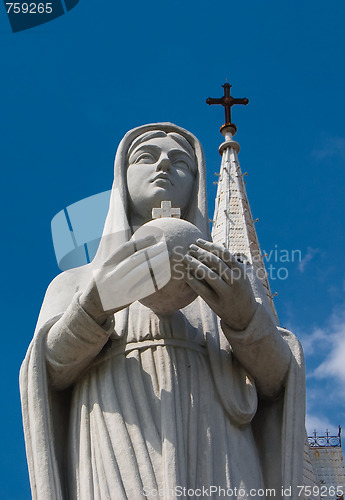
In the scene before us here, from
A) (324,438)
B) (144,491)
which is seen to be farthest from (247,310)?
(324,438)

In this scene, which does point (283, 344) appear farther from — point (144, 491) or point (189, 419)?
point (144, 491)

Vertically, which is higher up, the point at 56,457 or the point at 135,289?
the point at 135,289

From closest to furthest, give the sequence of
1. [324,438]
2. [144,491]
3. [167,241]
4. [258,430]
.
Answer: [144,491] → [167,241] → [258,430] → [324,438]

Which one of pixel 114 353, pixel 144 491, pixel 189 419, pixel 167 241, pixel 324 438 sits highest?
pixel 324 438

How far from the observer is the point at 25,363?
7.81 metres

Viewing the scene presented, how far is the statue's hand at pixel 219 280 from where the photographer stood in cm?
743

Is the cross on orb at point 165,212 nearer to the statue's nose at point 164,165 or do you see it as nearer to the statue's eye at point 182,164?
the statue's nose at point 164,165

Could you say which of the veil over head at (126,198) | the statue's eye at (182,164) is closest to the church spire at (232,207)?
the veil over head at (126,198)

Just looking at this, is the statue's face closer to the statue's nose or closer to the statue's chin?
the statue's nose

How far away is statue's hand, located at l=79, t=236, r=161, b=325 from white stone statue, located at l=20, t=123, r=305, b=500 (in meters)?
0.01

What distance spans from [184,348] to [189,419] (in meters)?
0.60

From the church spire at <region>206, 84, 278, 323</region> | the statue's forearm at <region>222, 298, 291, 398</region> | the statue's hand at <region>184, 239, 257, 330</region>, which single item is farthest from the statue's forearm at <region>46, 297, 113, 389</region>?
the church spire at <region>206, 84, 278, 323</region>

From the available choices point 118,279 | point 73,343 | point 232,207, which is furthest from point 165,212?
point 232,207

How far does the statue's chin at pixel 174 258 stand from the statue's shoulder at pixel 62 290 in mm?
788
